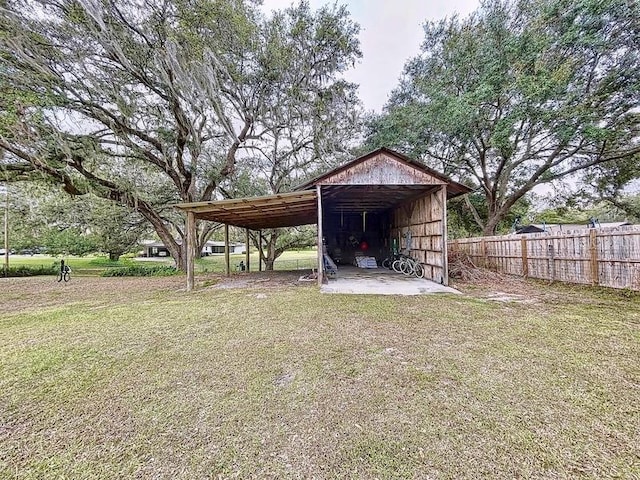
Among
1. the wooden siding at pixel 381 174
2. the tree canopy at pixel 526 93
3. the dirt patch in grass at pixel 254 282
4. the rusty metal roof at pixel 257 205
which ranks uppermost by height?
the tree canopy at pixel 526 93

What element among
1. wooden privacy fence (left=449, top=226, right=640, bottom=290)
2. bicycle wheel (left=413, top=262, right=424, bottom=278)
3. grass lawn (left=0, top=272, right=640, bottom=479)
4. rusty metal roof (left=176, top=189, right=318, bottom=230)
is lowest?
grass lawn (left=0, top=272, right=640, bottom=479)

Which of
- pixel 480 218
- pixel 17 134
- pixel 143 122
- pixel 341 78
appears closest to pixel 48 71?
pixel 17 134

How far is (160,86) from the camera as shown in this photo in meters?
8.62

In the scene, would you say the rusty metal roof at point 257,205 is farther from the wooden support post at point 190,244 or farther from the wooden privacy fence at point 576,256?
the wooden privacy fence at point 576,256

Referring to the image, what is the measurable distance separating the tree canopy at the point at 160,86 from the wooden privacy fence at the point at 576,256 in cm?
788

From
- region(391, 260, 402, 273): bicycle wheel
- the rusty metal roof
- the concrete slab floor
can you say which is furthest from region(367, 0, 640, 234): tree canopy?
the rusty metal roof

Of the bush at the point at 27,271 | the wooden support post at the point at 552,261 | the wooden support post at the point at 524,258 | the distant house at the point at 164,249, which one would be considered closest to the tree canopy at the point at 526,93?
the wooden support post at the point at 524,258

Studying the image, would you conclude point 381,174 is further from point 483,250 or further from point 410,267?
point 483,250

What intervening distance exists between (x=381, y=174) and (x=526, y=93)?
17.3ft

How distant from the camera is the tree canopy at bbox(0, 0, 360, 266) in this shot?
6.88 m

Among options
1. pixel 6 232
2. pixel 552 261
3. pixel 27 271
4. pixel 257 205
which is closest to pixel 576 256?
pixel 552 261

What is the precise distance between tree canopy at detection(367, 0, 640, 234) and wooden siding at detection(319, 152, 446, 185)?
4.07 m

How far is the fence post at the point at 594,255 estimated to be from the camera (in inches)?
238

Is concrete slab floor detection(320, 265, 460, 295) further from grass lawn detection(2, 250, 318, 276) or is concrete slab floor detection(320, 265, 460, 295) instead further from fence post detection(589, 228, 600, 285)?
grass lawn detection(2, 250, 318, 276)
